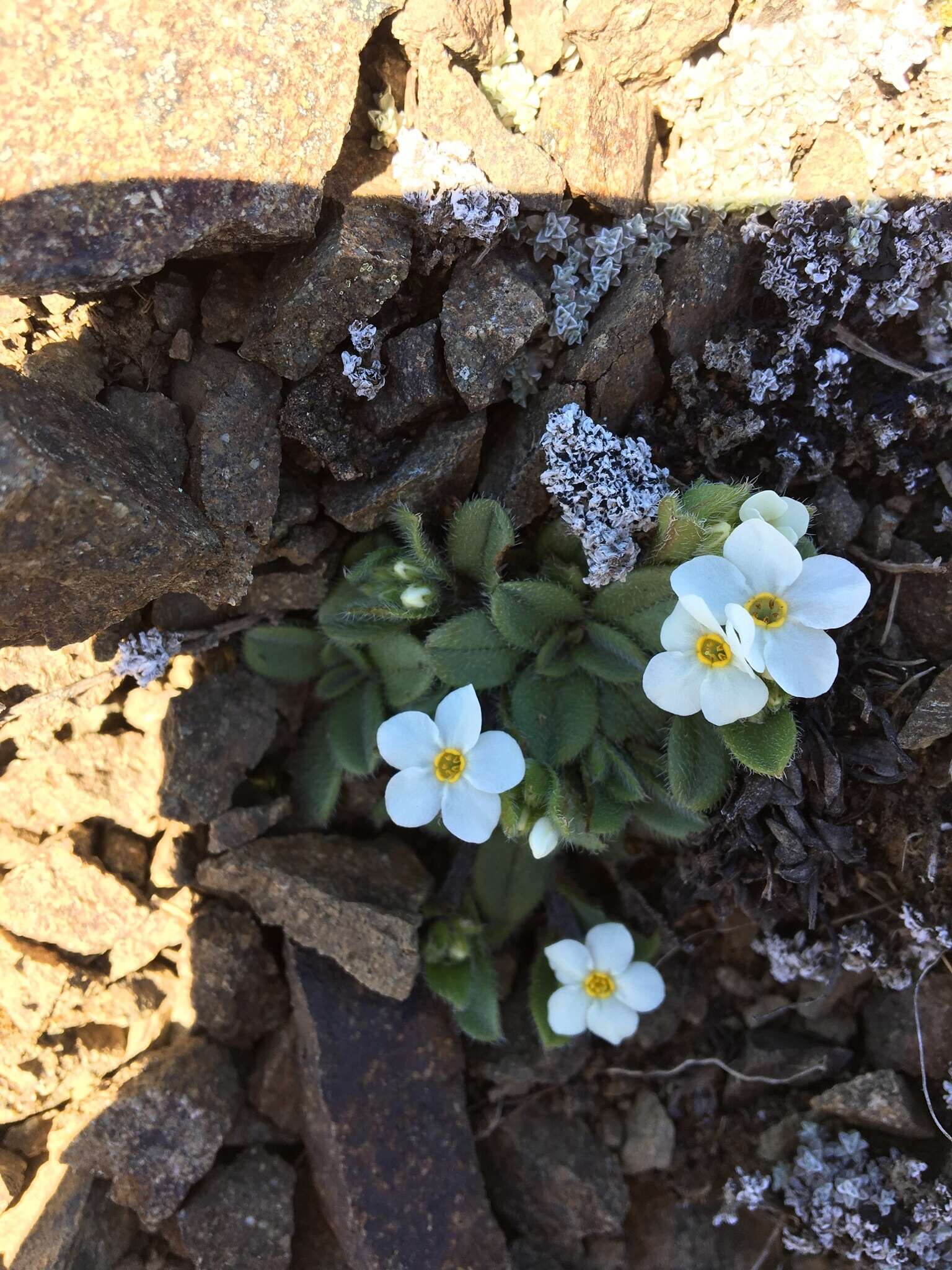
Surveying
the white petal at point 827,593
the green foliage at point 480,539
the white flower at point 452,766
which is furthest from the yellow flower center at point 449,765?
the white petal at point 827,593

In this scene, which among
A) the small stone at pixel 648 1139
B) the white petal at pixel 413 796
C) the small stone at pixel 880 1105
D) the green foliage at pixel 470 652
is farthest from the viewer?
the small stone at pixel 648 1139

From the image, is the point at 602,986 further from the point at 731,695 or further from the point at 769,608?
the point at 769,608

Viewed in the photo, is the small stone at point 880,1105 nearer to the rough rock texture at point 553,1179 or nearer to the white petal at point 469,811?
the rough rock texture at point 553,1179

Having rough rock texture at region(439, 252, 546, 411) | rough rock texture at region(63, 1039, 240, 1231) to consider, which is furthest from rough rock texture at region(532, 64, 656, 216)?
rough rock texture at region(63, 1039, 240, 1231)

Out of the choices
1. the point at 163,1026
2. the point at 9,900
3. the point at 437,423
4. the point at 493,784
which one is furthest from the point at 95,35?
the point at 163,1026

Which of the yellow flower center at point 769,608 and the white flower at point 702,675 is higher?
the yellow flower center at point 769,608

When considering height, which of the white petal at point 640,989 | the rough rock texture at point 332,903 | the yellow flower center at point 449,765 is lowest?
the white petal at point 640,989

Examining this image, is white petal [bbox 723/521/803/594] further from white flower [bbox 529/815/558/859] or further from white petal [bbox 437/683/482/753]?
white flower [bbox 529/815/558/859]
